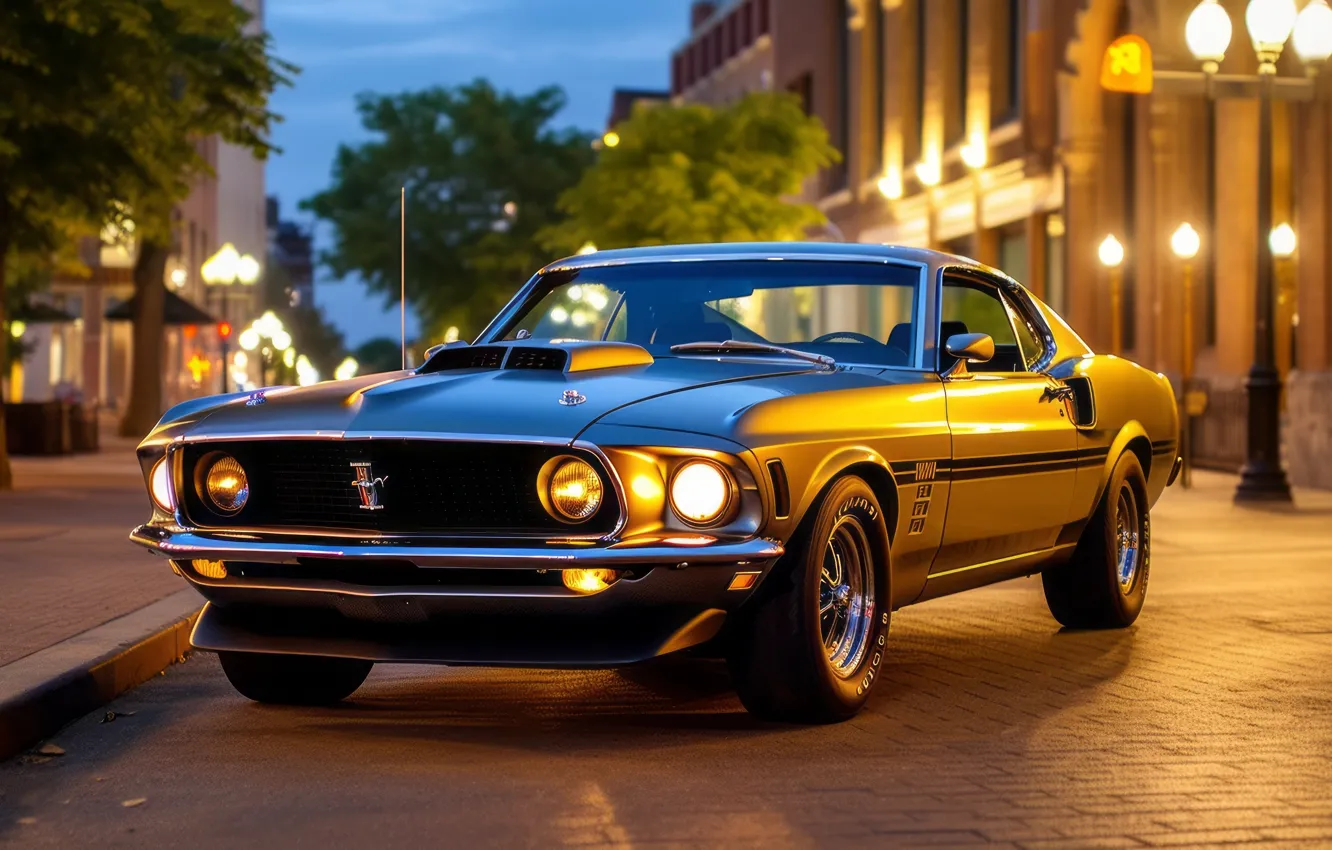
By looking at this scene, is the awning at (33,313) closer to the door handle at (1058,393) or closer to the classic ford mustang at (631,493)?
the door handle at (1058,393)

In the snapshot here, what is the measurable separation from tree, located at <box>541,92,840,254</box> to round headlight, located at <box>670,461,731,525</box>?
135 ft

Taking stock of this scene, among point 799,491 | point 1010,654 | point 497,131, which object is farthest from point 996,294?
point 497,131

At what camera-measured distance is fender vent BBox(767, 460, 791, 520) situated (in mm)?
6777

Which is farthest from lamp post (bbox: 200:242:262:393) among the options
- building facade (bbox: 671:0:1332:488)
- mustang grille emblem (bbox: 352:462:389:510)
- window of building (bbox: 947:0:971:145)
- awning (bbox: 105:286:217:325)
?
mustang grille emblem (bbox: 352:462:389:510)

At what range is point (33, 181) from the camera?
2048 cm

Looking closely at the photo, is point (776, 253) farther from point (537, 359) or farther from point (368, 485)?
point (368, 485)

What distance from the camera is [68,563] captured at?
13.0 meters

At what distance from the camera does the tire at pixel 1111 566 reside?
9.74m

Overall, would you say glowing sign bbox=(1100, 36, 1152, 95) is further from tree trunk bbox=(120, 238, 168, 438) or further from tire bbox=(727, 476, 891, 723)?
tree trunk bbox=(120, 238, 168, 438)

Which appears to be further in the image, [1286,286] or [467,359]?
[1286,286]

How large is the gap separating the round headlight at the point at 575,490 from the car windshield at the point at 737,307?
1.44 meters

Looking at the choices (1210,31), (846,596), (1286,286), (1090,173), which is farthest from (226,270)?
(846,596)

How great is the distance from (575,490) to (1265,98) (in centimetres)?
1619

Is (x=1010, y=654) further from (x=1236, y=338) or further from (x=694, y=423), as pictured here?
(x=1236, y=338)
